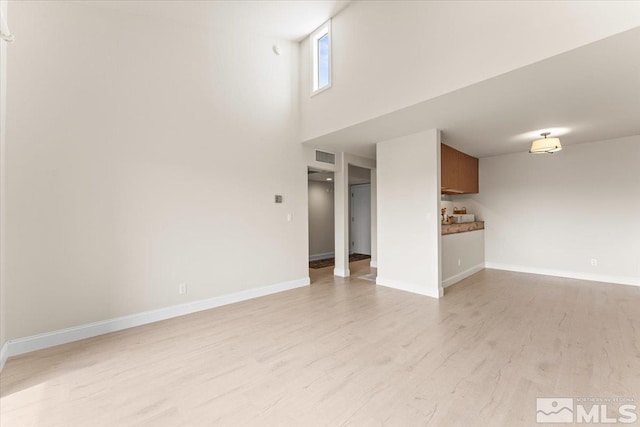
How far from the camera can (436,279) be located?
411cm

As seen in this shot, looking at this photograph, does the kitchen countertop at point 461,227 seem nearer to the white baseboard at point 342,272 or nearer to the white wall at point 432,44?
the white baseboard at point 342,272

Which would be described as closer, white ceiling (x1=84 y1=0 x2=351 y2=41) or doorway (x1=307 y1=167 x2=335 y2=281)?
white ceiling (x1=84 y1=0 x2=351 y2=41)

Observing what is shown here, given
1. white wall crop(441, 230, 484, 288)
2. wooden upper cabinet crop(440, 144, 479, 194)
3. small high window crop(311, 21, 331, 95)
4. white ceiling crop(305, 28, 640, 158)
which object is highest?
small high window crop(311, 21, 331, 95)

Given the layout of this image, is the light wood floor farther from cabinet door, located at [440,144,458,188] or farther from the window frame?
the window frame

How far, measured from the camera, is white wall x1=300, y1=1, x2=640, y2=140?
2.19 metres

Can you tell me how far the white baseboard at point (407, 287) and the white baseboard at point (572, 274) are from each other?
9.78 ft

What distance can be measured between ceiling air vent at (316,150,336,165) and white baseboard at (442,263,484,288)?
3082 mm

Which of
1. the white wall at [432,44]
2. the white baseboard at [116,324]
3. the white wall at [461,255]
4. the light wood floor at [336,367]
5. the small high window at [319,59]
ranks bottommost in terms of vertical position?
the light wood floor at [336,367]

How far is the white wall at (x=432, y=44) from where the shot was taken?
7.18 feet

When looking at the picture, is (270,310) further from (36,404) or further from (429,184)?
(429,184)

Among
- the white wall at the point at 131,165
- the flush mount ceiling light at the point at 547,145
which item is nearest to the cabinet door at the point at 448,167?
the flush mount ceiling light at the point at 547,145

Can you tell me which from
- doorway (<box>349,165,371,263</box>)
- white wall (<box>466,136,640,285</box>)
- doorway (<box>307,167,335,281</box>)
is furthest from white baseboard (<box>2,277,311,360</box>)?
white wall (<box>466,136,640,285</box>)

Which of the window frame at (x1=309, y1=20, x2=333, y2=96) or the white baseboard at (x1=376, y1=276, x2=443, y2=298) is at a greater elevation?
the window frame at (x1=309, y1=20, x2=333, y2=96)

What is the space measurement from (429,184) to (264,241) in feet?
9.08
